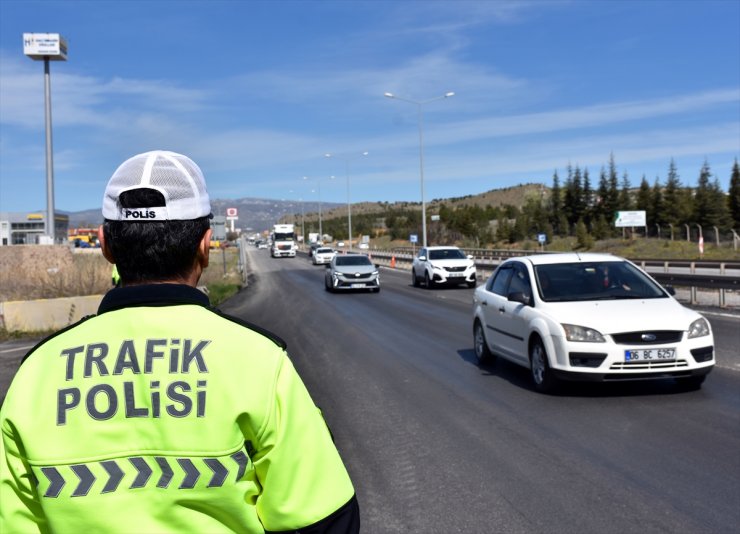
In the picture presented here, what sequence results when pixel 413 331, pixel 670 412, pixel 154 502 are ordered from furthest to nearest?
pixel 413 331, pixel 670 412, pixel 154 502

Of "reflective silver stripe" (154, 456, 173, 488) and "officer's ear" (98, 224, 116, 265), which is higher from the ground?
"officer's ear" (98, 224, 116, 265)

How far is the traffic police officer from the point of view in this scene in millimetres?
1726

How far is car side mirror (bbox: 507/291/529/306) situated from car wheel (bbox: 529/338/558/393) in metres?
0.59

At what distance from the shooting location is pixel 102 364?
179 centimetres

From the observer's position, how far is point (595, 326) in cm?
880

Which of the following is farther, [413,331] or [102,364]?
[413,331]

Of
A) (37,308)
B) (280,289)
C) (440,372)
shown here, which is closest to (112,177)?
(440,372)

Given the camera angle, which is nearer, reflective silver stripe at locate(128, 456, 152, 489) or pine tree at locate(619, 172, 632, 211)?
reflective silver stripe at locate(128, 456, 152, 489)

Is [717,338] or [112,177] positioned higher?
[112,177]

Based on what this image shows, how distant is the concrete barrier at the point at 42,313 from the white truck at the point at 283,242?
6898 centimetres

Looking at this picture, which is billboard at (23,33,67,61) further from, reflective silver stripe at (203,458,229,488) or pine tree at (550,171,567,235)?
pine tree at (550,171,567,235)

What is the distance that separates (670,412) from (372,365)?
495 centimetres

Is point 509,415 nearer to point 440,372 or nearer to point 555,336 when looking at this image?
point 555,336

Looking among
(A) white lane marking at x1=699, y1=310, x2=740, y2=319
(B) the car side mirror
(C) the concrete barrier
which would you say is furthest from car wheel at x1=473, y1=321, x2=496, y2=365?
(C) the concrete barrier
